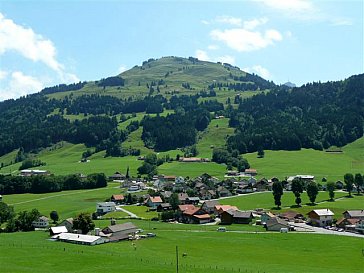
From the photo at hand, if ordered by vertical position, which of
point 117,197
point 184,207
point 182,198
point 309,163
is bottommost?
point 184,207

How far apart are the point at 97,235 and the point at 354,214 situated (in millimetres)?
49689

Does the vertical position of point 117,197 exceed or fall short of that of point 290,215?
it exceeds it

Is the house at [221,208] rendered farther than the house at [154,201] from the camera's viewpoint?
No

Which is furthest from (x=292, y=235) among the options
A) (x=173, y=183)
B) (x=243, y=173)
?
(x=243, y=173)

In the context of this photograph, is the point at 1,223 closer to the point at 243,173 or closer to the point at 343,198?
the point at 343,198

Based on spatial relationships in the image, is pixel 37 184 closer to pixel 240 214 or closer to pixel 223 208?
pixel 223 208

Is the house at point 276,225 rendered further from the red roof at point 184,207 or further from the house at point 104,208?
the house at point 104,208

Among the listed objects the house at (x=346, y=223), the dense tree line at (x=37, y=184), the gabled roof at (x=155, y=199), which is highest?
Result: the dense tree line at (x=37, y=184)

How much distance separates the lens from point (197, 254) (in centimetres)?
6359

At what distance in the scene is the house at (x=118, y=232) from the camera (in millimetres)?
76250

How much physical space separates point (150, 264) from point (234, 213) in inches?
1662

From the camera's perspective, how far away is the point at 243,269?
54781mm

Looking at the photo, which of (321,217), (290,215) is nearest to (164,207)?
(290,215)

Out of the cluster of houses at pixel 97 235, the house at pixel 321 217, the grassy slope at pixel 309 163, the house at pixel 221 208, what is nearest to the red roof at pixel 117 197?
the house at pixel 221 208
